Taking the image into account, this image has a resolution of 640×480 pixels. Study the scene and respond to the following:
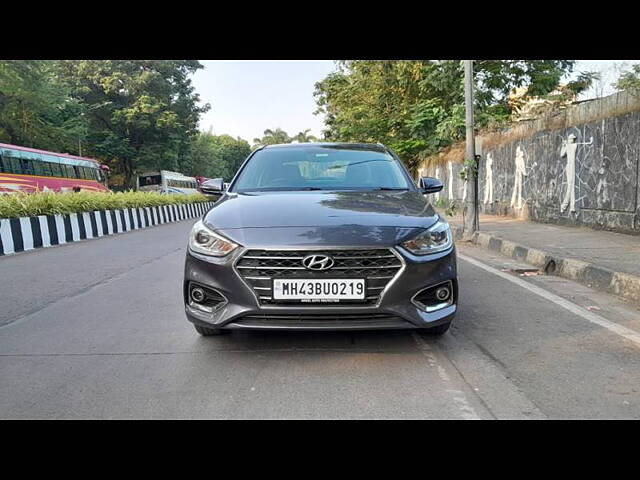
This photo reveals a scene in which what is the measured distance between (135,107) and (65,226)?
99.6 ft

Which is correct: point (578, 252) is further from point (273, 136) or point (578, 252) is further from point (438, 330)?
point (273, 136)

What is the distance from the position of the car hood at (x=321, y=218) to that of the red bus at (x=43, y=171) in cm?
1980

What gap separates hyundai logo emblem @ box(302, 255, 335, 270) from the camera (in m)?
3.33

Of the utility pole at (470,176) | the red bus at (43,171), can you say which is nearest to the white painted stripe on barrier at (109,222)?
the red bus at (43,171)

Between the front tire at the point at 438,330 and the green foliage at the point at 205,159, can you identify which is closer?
the front tire at the point at 438,330

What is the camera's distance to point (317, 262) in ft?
10.9

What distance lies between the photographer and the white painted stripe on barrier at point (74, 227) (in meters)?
13.3

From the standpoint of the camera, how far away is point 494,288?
6.14 metres

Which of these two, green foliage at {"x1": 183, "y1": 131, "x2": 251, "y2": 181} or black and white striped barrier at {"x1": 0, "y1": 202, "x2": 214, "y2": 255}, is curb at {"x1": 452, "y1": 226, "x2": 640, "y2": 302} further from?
green foliage at {"x1": 183, "y1": 131, "x2": 251, "y2": 181}

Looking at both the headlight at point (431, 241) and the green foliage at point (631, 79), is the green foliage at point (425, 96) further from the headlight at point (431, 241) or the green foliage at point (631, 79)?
the headlight at point (431, 241)

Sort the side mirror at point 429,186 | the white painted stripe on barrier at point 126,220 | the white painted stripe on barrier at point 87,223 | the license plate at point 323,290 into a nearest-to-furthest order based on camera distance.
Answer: the license plate at point 323,290, the side mirror at point 429,186, the white painted stripe on barrier at point 87,223, the white painted stripe on barrier at point 126,220

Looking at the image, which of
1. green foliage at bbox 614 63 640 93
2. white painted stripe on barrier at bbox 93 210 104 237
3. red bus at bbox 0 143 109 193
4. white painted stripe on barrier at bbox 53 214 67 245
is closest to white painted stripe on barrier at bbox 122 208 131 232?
white painted stripe on barrier at bbox 93 210 104 237

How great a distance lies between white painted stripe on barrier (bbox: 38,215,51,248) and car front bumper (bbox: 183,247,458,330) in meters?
9.86
